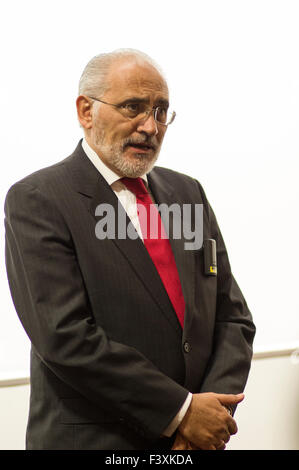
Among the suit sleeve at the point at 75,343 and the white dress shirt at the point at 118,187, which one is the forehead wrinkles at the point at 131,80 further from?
the suit sleeve at the point at 75,343

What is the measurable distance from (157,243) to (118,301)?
0.24 m

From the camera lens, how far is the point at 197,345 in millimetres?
1646

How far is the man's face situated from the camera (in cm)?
167

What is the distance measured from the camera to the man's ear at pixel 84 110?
5.70 feet

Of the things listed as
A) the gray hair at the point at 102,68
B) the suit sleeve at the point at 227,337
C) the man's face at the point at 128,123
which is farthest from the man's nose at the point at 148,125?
the suit sleeve at the point at 227,337

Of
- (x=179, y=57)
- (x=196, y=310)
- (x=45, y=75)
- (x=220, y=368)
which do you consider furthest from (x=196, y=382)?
(x=179, y=57)

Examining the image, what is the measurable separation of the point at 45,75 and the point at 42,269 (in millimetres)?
1171

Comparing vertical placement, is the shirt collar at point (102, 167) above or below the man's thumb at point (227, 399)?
above

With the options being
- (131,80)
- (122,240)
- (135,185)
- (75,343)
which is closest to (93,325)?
(75,343)

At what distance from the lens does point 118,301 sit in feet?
5.02

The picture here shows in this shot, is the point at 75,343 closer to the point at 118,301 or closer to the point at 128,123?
the point at 118,301

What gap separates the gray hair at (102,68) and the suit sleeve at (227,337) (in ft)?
1.67
